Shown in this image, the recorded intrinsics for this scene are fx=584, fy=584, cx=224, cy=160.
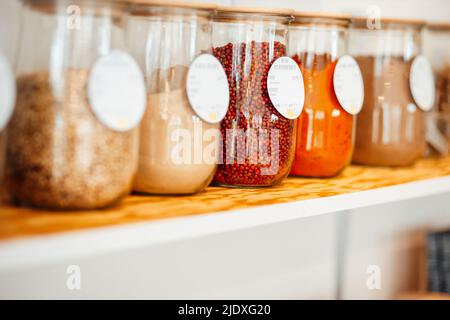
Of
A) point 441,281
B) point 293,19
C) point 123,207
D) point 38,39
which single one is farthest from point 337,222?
point 38,39

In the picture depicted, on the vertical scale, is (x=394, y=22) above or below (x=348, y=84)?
above

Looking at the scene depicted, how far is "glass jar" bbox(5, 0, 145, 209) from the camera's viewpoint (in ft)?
1.95

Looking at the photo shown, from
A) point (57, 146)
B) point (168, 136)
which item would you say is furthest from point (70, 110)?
point (168, 136)

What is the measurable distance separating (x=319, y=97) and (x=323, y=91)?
0.01m

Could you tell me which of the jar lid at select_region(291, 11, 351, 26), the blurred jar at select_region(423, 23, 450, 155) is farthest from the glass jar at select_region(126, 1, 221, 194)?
the blurred jar at select_region(423, 23, 450, 155)

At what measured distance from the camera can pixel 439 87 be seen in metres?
1.21

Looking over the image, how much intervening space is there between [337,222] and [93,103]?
81 centimetres

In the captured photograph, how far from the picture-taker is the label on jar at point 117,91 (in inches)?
23.8

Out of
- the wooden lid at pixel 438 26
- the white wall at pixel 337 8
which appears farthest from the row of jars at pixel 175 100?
the wooden lid at pixel 438 26

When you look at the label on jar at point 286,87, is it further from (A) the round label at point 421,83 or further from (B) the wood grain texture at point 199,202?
(A) the round label at point 421,83

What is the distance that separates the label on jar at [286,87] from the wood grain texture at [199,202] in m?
0.11

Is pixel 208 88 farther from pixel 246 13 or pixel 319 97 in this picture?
pixel 319 97

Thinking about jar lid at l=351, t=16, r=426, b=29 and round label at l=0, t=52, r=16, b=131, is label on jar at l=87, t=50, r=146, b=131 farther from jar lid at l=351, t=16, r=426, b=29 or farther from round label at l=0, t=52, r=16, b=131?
jar lid at l=351, t=16, r=426, b=29
